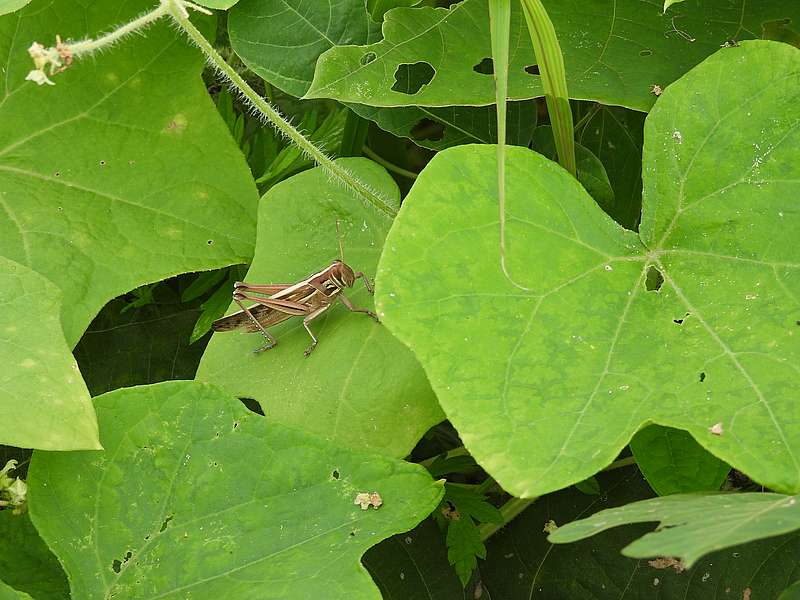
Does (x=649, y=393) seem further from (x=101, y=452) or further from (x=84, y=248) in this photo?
(x=84, y=248)

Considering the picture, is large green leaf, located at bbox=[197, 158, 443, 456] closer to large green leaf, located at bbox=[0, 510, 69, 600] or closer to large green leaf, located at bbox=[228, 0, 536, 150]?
large green leaf, located at bbox=[228, 0, 536, 150]

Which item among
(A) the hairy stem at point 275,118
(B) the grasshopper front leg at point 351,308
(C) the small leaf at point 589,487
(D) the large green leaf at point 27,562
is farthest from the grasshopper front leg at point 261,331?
(C) the small leaf at point 589,487

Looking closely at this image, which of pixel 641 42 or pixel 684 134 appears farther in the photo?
pixel 641 42

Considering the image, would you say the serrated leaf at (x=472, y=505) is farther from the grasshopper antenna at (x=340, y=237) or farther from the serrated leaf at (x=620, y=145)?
the serrated leaf at (x=620, y=145)

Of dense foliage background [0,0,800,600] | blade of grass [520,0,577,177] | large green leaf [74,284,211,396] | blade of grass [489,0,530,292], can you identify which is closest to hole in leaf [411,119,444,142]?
dense foliage background [0,0,800,600]

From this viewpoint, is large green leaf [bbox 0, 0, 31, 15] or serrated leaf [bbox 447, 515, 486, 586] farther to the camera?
serrated leaf [bbox 447, 515, 486, 586]

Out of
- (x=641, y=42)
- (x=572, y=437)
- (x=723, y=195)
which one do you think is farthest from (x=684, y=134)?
(x=572, y=437)

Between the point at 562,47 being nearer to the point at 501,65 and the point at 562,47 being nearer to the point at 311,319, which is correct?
the point at 501,65
